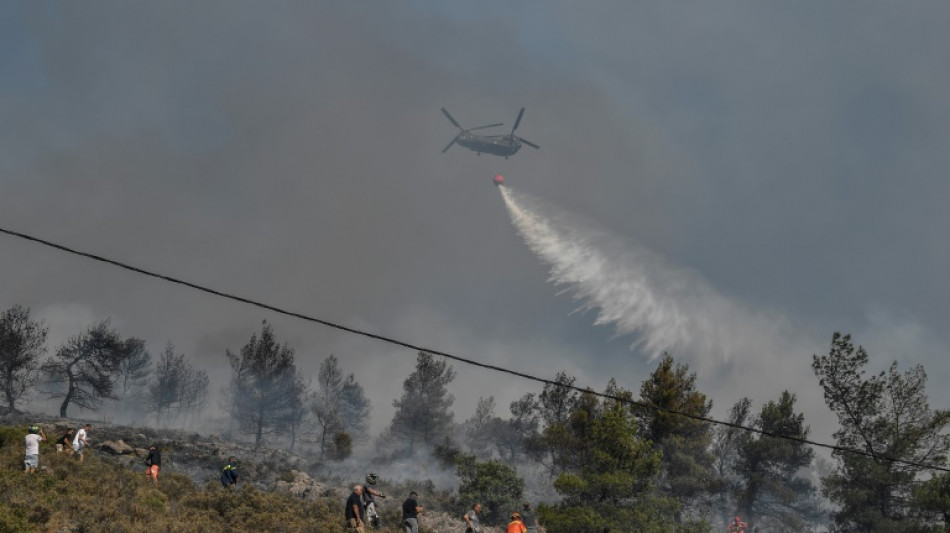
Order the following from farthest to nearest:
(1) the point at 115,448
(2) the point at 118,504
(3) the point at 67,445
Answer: (1) the point at 115,448 → (3) the point at 67,445 → (2) the point at 118,504

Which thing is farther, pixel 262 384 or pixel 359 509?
pixel 262 384

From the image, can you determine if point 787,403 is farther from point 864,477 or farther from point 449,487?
point 449,487

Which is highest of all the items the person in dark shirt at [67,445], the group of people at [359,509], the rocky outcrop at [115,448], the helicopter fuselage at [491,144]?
the helicopter fuselage at [491,144]

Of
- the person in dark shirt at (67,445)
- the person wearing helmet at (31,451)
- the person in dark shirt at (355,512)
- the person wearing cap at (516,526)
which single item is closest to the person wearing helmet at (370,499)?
the person in dark shirt at (355,512)

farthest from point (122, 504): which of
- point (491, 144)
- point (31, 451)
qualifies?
point (491, 144)

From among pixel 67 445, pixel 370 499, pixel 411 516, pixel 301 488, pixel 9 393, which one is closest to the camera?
pixel 411 516

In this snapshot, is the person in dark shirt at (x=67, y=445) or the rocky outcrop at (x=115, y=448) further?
the rocky outcrop at (x=115, y=448)

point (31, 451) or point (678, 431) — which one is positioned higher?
point (678, 431)

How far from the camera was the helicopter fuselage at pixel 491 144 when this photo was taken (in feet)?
335

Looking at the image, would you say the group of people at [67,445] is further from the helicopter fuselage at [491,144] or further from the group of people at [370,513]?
the helicopter fuselage at [491,144]

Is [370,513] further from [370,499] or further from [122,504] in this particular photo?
[122,504]

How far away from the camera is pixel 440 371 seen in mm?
94438

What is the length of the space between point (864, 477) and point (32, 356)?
262ft

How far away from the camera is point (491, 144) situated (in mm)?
102875
